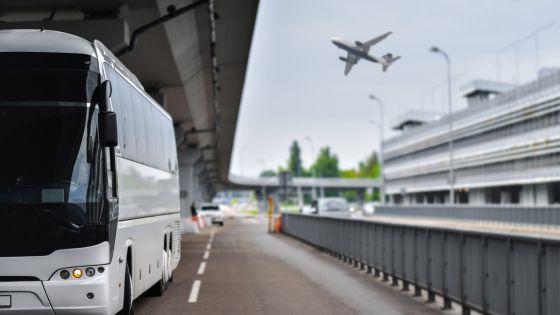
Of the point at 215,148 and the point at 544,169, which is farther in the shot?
the point at 544,169

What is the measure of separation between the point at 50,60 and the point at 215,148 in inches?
2152

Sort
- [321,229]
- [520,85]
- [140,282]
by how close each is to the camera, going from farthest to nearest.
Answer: [520,85]
[321,229]
[140,282]

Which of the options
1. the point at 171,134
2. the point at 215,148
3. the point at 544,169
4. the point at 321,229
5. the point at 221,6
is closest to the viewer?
the point at 171,134

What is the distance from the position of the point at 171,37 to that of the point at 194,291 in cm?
709

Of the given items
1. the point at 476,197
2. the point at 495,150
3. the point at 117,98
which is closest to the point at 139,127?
the point at 117,98

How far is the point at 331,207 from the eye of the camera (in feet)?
156

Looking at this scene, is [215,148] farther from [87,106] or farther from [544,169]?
[87,106]

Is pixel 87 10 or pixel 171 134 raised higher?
pixel 87 10

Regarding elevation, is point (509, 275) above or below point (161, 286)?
above

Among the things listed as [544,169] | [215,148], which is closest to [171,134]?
[215,148]

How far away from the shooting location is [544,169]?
74.8 m

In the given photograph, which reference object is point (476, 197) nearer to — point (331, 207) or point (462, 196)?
Answer: point (462, 196)

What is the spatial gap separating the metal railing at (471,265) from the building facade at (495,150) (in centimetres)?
6135

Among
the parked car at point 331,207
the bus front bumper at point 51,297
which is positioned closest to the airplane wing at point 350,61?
the bus front bumper at point 51,297
